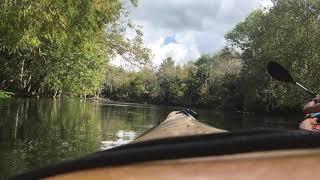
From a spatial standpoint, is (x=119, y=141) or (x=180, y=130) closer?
(x=180, y=130)

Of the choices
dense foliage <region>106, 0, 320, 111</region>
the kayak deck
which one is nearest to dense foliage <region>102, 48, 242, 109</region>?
dense foliage <region>106, 0, 320, 111</region>

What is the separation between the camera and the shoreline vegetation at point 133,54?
1245 cm

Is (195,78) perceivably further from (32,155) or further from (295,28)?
(32,155)

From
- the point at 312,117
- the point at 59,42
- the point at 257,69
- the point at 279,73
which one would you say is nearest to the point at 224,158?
the point at 312,117

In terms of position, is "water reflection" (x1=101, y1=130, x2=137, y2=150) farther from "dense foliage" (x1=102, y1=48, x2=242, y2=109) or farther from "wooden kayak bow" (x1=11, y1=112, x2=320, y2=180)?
"dense foliage" (x1=102, y1=48, x2=242, y2=109)

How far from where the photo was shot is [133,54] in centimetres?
2872

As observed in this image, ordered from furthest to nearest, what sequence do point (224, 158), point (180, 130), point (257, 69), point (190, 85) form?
point (190, 85) → point (257, 69) → point (180, 130) → point (224, 158)

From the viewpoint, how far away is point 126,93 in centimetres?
11575

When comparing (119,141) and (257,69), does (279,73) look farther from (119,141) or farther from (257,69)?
(257,69)

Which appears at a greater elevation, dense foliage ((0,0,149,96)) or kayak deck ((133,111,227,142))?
dense foliage ((0,0,149,96))

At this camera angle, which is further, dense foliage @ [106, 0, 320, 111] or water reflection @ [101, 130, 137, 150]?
dense foliage @ [106, 0, 320, 111]

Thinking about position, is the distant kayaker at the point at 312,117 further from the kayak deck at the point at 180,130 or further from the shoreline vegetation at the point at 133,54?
the shoreline vegetation at the point at 133,54

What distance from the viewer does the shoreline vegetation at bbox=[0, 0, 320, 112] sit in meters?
12.4

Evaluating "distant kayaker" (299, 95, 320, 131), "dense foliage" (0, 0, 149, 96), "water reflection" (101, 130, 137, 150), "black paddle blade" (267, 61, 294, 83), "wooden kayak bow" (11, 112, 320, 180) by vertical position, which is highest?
"dense foliage" (0, 0, 149, 96)
